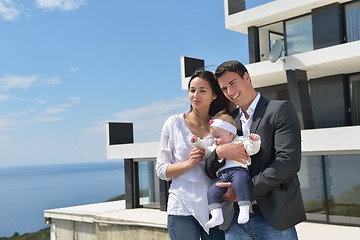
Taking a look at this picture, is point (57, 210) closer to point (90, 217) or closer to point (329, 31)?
point (90, 217)

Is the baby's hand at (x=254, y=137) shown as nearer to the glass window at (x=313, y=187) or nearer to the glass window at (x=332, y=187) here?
the glass window at (x=332, y=187)

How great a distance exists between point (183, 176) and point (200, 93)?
524mm

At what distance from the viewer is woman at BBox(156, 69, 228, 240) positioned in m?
2.63

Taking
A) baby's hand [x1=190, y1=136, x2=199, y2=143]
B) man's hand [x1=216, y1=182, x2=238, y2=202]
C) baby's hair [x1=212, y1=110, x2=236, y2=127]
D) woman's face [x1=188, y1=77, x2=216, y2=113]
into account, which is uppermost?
woman's face [x1=188, y1=77, x2=216, y2=113]

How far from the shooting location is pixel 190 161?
2.59m

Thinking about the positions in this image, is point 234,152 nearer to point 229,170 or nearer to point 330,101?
point 229,170

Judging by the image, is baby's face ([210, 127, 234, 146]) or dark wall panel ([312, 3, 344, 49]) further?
dark wall panel ([312, 3, 344, 49])

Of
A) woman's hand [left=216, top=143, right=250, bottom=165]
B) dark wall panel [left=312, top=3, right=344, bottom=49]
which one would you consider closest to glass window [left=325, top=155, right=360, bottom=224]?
dark wall panel [left=312, top=3, right=344, bottom=49]

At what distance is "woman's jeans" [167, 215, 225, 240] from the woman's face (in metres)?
0.71

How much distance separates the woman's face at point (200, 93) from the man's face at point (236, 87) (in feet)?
0.73

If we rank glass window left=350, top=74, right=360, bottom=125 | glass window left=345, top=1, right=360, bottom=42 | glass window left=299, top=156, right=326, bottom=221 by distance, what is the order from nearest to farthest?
glass window left=299, top=156, right=326, bottom=221
glass window left=345, top=1, right=360, bottom=42
glass window left=350, top=74, right=360, bottom=125

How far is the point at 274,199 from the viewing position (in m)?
2.28

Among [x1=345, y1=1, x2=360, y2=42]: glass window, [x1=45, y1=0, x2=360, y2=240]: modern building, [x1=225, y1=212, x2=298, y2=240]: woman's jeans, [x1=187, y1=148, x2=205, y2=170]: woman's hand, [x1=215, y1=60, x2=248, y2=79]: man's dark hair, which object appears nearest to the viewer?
[x1=225, y1=212, x2=298, y2=240]: woman's jeans

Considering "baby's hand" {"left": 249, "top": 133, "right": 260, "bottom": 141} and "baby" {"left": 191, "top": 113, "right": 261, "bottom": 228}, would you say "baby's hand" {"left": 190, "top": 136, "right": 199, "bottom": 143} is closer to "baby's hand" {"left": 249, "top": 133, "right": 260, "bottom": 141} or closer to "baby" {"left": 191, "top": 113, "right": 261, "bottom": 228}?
"baby" {"left": 191, "top": 113, "right": 261, "bottom": 228}
